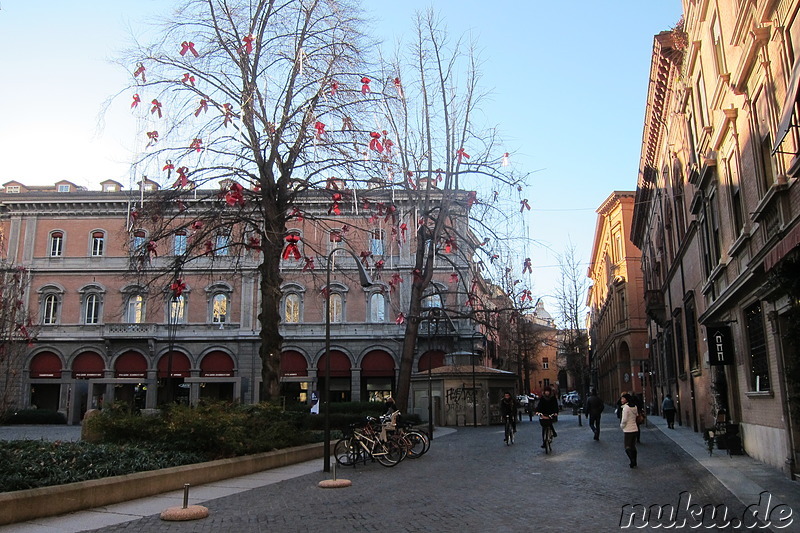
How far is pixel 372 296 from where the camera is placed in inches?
1975

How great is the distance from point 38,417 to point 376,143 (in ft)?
120

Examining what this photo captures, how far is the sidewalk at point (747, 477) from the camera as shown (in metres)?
10.5

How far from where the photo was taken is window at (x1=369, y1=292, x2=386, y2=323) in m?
50.1

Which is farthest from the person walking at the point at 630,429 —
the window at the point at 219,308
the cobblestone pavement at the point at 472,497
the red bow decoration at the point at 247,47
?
the window at the point at 219,308

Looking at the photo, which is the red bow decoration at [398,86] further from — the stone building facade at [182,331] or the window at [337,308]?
the window at [337,308]

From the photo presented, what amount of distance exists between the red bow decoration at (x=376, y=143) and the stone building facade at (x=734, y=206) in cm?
835

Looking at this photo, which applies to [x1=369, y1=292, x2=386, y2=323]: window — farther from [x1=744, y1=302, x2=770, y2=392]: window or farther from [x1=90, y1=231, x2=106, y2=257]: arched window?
[x1=744, y1=302, x2=770, y2=392]: window

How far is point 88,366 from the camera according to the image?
49.2m

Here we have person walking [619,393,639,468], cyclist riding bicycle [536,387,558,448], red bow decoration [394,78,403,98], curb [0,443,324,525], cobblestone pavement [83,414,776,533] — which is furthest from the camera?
red bow decoration [394,78,403,98]

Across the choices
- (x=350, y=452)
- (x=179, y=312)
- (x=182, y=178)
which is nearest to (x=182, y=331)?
(x=179, y=312)

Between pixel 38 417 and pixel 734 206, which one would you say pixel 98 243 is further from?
pixel 734 206

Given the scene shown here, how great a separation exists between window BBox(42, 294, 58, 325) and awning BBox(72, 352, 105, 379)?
11.6 feet

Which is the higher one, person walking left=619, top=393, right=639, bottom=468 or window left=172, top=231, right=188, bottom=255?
window left=172, top=231, right=188, bottom=255

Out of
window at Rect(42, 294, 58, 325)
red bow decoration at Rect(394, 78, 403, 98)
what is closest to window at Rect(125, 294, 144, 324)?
window at Rect(42, 294, 58, 325)
